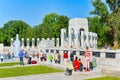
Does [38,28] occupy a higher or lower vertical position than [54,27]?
lower

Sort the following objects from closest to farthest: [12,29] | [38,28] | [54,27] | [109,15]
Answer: [109,15] < [54,27] < [38,28] < [12,29]

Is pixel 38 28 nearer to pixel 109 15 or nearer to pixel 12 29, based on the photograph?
pixel 12 29

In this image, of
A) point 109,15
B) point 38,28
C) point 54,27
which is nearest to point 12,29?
point 38,28

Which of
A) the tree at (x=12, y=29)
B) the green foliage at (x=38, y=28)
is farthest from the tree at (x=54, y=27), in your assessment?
the tree at (x=12, y=29)

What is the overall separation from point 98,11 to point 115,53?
1303 inches

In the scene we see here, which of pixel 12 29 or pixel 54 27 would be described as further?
pixel 12 29

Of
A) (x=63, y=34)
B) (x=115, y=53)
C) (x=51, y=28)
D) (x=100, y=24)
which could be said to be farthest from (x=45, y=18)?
(x=115, y=53)

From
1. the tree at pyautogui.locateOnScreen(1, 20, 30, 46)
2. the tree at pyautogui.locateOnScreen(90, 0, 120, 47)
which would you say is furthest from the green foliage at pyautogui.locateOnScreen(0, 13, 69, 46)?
the tree at pyautogui.locateOnScreen(90, 0, 120, 47)

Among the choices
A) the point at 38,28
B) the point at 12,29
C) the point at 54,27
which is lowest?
the point at 38,28

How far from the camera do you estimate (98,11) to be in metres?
54.2

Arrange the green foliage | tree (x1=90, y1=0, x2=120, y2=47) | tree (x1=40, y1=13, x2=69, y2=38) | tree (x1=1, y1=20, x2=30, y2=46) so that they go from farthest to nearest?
1. tree (x1=1, y1=20, x2=30, y2=46)
2. the green foliage
3. tree (x1=40, y1=13, x2=69, y2=38)
4. tree (x1=90, y1=0, x2=120, y2=47)

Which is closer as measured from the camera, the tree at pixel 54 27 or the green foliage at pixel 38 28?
the tree at pixel 54 27

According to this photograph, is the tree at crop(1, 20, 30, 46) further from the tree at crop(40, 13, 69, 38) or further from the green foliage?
the tree at crop(40, 13, 69, 38)

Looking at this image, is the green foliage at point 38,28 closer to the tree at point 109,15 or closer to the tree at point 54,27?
the tree at point 54,27
